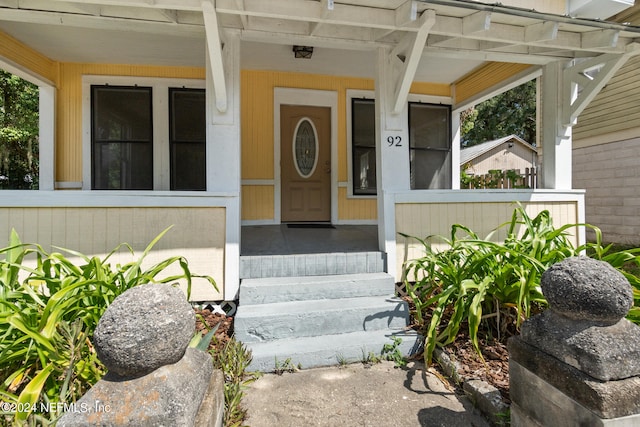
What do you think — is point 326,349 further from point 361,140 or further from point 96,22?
point 361,140

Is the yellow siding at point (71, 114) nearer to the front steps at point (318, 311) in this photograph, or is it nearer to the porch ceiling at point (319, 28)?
the porch ceiling at point (319, 28)

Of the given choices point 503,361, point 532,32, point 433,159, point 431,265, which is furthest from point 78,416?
point 433,159

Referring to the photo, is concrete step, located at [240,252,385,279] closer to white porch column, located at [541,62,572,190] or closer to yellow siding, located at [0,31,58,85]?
white porch column, located at [541,62,572,190]

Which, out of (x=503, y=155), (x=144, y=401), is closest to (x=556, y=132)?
(x=144, y=401)

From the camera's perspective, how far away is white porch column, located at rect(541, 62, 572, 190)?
3568mm

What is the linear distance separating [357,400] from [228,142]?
2.23 m

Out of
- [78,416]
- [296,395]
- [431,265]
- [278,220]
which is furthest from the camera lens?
[278,220]

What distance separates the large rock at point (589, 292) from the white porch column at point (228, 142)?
225 cm

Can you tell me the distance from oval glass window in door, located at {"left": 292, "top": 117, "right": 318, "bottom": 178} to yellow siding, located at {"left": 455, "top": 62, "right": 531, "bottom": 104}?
2425mm

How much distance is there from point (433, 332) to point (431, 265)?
67 centimetres

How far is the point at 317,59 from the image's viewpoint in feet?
13.8

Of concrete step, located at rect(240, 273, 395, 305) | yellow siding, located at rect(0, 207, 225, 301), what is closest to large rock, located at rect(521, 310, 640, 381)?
concrete step, located at rect(240, 273, 395, 305)

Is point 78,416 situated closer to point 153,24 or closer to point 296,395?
point 296,395

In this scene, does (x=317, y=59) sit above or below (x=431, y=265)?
above
